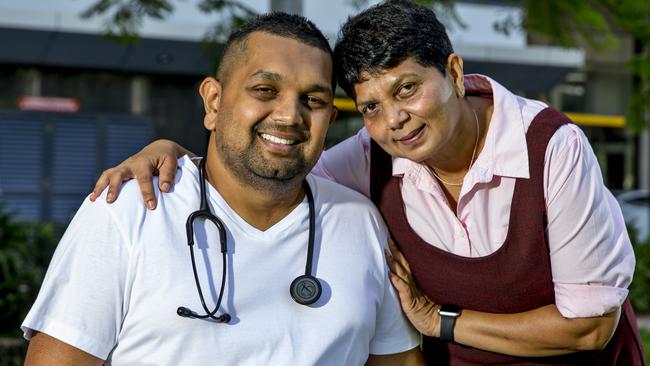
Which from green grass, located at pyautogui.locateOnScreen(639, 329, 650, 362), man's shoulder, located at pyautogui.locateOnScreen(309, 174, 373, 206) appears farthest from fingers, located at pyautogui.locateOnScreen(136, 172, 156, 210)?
green grass, located at pyautogui.locateOnScreen(639, 329, 650, 362)

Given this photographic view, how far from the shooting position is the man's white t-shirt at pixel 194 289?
7.79 feet

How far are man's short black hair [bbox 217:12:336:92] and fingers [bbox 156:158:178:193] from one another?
0.31 meters

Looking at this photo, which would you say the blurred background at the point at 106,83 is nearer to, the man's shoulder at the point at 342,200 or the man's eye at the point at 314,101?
the man's shoulder at the point at 342,200

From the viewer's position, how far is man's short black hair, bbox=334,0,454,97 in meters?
2.64

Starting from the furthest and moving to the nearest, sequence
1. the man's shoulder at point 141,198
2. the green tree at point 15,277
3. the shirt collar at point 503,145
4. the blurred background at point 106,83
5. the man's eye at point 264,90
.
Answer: the blurred background at point 106,83, the green tree at point 15,277, the shirt collar at point 503,145, the man's eye at point 264,90, the man's shoulder at point 141,198

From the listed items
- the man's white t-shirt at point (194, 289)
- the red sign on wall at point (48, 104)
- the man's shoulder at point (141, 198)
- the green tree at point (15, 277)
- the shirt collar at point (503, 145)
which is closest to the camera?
the man's white t-shirt at point (194, 289)

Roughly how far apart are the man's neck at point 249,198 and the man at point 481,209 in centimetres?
16

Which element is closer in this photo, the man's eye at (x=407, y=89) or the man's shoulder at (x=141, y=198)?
the man's shoulder at (x=141, y=198)

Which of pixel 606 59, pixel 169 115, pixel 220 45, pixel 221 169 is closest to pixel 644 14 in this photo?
pixel 220 45

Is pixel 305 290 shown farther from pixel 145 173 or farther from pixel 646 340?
pixel 646 340

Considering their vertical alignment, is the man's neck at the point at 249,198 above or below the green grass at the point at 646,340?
above

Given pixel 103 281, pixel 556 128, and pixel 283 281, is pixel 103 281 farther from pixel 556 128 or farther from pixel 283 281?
pixel 556 128

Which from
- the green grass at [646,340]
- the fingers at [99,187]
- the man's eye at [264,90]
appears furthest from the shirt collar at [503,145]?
the green grass at [646,340]

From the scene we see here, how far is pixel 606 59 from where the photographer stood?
20.2 meters
